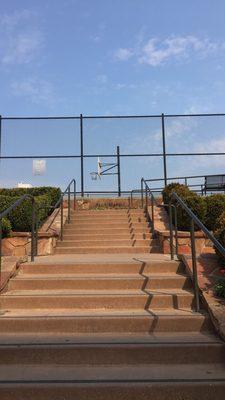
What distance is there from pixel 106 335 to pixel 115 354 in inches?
15.2

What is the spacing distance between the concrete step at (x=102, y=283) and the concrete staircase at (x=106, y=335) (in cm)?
1

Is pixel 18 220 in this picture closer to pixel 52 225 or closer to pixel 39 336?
pixel 52 225

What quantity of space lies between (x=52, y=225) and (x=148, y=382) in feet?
19.0

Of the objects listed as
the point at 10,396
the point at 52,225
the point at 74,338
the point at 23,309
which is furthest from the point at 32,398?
the point at 52,225

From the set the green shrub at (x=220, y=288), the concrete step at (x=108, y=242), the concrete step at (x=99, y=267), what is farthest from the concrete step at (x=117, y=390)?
the concrete step at (x=108, y=242)

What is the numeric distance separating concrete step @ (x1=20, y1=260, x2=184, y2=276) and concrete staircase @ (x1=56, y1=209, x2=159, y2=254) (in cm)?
169

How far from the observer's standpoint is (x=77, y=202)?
11516 millimetres

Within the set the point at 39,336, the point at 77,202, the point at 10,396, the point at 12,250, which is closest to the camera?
the point at 10,396

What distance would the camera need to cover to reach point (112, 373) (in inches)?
129

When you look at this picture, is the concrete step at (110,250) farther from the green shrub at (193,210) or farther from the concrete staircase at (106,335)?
the concrete staircase at (106,335)

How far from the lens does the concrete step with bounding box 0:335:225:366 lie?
3.46 m

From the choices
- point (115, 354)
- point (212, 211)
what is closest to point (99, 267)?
point (115, 354)

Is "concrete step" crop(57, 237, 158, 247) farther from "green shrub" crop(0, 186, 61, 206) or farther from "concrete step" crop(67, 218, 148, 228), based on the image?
"green shrub" crop(0, 186, 61, 206)

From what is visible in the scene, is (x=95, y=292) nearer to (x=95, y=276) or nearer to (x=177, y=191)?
(x=95, y=276)
